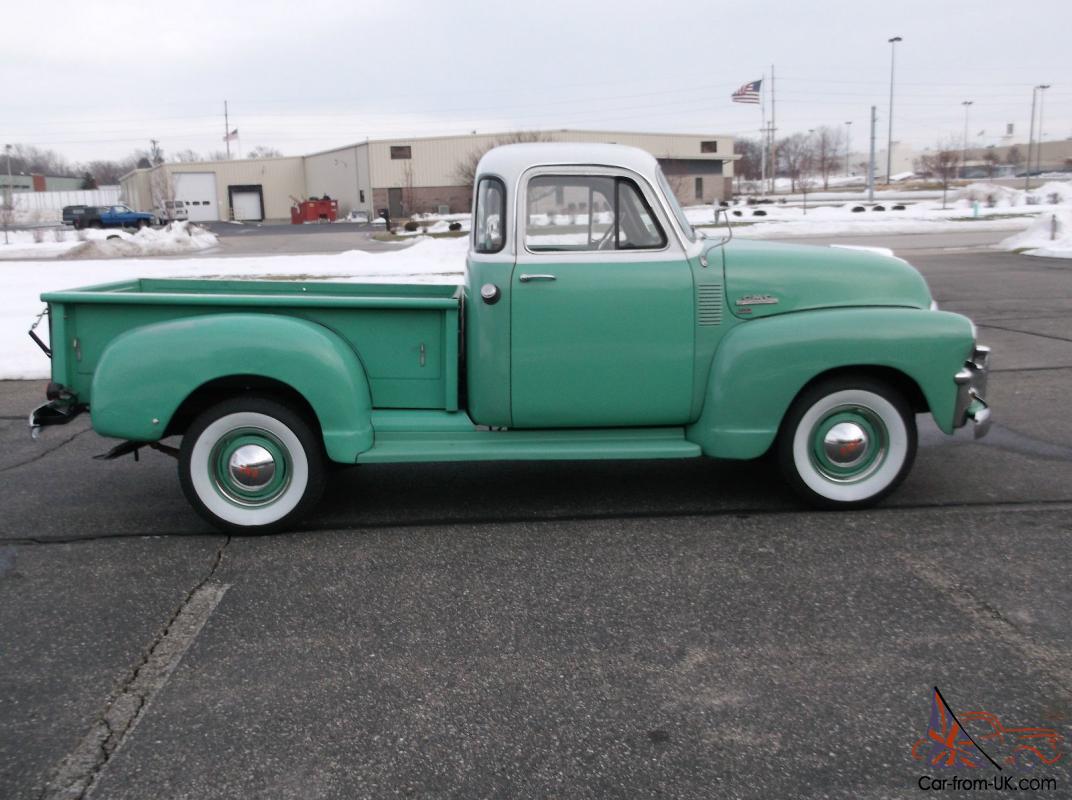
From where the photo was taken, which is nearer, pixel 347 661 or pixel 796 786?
pixel 796 786

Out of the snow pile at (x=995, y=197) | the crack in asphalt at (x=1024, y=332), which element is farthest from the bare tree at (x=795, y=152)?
the crack in asphalt at (x=1024, y=332)

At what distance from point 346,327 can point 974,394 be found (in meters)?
3.44

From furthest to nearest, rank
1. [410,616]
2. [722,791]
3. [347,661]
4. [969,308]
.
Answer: [969,308] < [410,616] < [347,661] < [722,791]

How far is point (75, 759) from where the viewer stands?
303 centimetres

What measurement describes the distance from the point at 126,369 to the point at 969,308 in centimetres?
1112

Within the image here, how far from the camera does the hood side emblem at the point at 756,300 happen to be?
512 centimetres

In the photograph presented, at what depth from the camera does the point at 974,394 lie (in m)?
5.41

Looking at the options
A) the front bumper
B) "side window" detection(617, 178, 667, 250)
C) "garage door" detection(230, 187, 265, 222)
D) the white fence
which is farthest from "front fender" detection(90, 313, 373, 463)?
the white fence

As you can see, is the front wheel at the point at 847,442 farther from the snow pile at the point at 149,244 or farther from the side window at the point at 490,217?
the snow pile at the point at 149,244

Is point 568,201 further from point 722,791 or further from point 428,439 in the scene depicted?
point 722,791

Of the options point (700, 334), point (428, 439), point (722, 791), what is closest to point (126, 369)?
point (428, 439)

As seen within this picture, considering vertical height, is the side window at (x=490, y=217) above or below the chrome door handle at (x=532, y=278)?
above

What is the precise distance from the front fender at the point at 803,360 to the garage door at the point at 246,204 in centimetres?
7143

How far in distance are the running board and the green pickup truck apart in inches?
0.4
